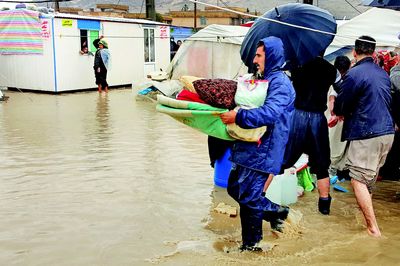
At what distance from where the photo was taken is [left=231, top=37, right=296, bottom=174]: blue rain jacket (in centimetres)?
371

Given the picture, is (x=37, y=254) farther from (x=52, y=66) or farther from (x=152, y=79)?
(x=52, y=66)

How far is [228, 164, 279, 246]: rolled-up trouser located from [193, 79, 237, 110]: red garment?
0.52 meters

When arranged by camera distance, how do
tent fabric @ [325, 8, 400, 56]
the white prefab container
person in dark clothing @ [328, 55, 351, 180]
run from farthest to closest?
the white prefab container
tent fabric @ [325, 8, 400, 56]
person in dark clothing @ [328, 55, 351, 180]

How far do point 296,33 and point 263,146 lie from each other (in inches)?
65.7

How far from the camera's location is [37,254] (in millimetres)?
4035

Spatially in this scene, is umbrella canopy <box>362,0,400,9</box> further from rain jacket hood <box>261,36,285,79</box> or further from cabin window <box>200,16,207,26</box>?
cabin window <box>200,16,207,26</box>

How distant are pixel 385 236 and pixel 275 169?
1.45 metres

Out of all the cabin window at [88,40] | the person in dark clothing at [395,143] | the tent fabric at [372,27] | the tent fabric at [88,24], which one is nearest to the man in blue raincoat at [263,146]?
the person in dark clothing at [395,143]

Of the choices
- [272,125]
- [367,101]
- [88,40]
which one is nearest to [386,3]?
[367,101]

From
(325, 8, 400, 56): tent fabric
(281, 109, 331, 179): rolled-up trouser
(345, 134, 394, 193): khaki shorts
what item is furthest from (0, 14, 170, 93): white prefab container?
(345, 134, 394, 193): khaki shorts

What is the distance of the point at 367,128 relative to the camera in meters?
4.49

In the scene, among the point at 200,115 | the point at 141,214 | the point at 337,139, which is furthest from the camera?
the point at 337,139

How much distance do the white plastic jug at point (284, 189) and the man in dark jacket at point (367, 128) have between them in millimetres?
749

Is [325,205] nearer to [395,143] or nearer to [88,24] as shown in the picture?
[395,143]
